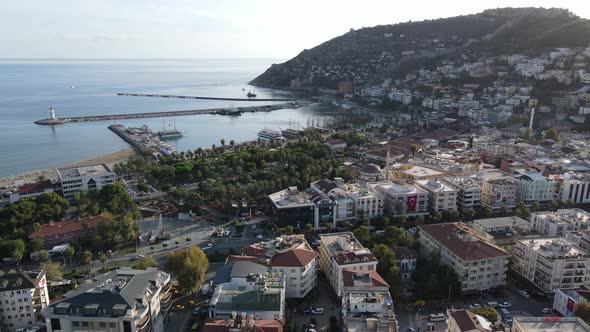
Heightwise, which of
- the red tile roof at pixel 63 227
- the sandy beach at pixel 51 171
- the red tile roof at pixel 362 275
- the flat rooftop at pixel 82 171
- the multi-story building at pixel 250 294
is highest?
the flat rooftop at pixel 82 171

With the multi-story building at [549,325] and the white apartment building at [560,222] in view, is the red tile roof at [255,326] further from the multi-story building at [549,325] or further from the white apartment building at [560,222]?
the white apartment building at [560,222]

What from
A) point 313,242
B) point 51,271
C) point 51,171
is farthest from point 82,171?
point 313,242

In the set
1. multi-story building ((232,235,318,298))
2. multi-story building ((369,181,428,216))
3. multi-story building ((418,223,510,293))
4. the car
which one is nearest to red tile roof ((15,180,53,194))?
multi-story building ((232,235,318,298))

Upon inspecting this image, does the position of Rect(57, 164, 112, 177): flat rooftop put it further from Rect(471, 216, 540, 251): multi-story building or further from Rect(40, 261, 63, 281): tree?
Rect(471, 216, 540, 251): multi-story building

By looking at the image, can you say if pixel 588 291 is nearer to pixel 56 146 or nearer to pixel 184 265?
pixel 184 265

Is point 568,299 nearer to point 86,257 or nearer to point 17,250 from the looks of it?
point 86,257

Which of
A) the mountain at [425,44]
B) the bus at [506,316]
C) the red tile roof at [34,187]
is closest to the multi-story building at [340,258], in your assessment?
the bus at [506,316]
